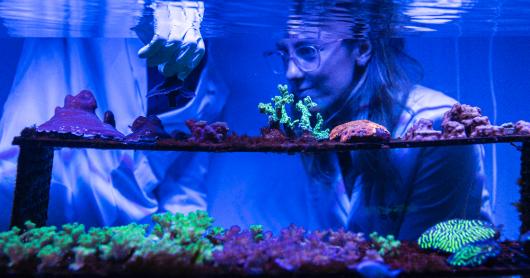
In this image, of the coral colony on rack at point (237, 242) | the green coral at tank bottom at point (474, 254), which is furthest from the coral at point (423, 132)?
the green coral at tank bottom at point (474, 254)

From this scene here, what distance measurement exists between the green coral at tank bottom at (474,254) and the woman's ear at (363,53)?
2904 mm

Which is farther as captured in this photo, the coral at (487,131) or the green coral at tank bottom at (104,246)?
the coral at (487,131)

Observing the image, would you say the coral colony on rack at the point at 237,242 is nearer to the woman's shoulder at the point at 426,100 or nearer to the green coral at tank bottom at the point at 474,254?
the green coral at tank bottom at the point at 474,254

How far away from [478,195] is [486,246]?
1922mm

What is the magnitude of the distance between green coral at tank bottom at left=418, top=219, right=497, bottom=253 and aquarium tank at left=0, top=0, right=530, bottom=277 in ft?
1.43

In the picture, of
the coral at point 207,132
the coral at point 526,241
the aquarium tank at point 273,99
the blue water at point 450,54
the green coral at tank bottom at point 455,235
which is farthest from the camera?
the blue water at point 450,54

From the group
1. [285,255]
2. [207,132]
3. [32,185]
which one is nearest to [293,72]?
[207,132]

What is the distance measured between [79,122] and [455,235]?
411 cm

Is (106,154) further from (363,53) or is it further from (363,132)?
(363,53)

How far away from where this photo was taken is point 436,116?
18.4ft

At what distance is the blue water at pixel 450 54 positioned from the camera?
17.9 feet

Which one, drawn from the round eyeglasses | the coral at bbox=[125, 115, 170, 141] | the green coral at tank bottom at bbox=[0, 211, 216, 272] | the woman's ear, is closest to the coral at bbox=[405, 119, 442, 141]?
the woman's ear

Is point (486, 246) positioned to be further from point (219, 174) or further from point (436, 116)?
point (219, 174)

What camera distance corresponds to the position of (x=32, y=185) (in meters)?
4.34
